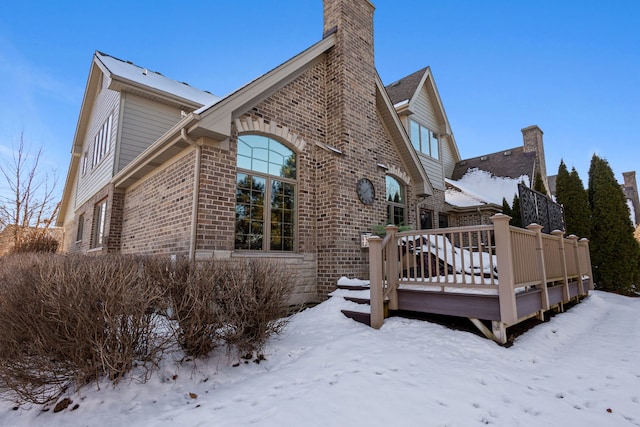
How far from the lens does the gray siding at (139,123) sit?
365 inches

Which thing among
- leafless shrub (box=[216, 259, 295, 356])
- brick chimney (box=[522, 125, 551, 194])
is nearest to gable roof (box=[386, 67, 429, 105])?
brick chimney (box=[522, 125, 551, 194])

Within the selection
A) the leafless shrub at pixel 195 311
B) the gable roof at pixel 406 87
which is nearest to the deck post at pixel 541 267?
the leafless shrub at pixel 195 311

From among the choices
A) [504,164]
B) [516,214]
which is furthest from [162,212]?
[504,164]

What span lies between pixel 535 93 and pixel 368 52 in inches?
507

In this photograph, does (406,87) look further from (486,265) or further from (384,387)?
(384,387)

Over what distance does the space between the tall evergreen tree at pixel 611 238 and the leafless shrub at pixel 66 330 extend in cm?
1328

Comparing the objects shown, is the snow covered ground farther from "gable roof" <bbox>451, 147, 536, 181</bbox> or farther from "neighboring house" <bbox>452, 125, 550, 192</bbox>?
"neighboring house" <bbox>452, 125, 550, 192</bbox>

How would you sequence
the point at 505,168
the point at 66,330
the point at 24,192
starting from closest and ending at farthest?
1. the point at 66,330
2. the point at 24,192
3. the point at 505,168

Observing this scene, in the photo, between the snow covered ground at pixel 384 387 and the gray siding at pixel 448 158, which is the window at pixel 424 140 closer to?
the gray siding at pixel 448 158

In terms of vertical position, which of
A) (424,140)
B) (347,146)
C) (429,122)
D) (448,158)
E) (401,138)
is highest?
(429,122)

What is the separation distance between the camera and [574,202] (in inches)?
447

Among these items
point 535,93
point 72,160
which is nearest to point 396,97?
point 535,93

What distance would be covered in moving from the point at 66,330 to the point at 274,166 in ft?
15.0

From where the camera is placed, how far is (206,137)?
5.50m
